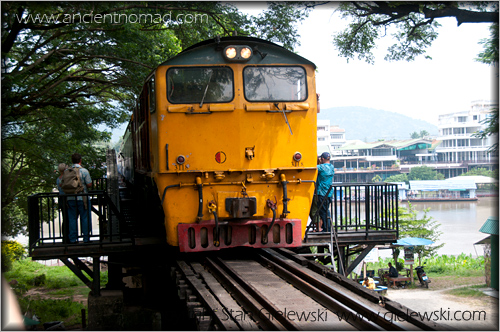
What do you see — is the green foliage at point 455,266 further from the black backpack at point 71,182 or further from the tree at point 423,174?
the tree at point 423,174

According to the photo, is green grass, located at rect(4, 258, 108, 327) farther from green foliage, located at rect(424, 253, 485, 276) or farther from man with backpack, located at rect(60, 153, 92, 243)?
green foliage, located at rect(424, 253, 485, 276)

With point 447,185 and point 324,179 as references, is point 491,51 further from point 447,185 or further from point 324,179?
point 447,185

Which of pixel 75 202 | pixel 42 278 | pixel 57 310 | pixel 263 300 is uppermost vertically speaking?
pixel 75 202

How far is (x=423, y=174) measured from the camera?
7600 cm

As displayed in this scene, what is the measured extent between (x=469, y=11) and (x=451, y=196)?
68.5 meters

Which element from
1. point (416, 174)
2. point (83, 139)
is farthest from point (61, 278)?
point (416, 174)

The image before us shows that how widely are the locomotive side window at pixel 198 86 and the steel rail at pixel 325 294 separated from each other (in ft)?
8.89

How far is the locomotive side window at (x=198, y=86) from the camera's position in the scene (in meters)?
7.91

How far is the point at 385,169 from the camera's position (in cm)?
7394

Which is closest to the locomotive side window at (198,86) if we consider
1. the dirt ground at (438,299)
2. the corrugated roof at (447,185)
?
the dirt ground at (438,299)
